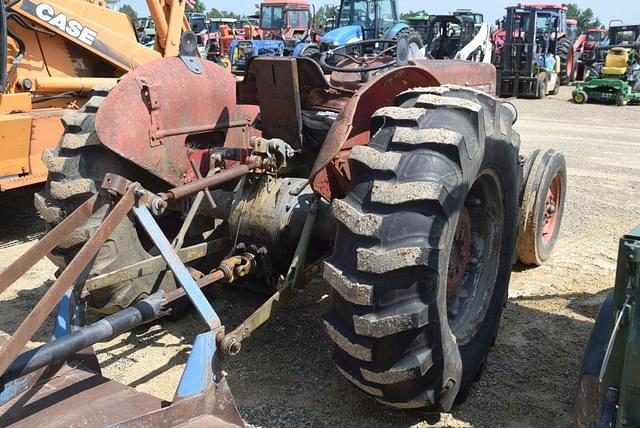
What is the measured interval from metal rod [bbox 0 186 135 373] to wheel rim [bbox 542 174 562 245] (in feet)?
11.8

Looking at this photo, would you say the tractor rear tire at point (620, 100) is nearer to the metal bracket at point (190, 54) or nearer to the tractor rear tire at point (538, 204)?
the tractor rear tire at point (538, 204)

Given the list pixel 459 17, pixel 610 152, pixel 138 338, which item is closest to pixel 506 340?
pixel 138 338

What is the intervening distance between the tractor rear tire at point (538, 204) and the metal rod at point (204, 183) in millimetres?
2258

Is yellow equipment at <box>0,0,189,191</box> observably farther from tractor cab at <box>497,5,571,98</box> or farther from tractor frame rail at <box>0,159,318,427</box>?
tractor cab at <box>497,5,571,98</box>

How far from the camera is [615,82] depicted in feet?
55.3

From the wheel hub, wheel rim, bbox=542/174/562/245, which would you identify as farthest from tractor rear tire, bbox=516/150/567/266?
the wheel hub

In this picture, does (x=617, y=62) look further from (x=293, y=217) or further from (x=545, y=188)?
(x=293, y=217)

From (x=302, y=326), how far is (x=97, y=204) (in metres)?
1.72

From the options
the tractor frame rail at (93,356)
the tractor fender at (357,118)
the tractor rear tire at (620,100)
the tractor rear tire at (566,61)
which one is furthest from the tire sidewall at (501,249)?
the tractor rear tire at (566,61)

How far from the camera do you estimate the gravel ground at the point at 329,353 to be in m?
3.16

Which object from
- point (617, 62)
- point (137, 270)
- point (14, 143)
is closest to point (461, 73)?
point (137, 270)

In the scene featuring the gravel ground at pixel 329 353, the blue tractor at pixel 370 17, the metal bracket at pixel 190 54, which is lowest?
the gravel ground at pixel 329 353

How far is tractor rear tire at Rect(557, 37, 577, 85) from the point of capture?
21.3 m

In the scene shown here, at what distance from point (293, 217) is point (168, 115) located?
0.92m
